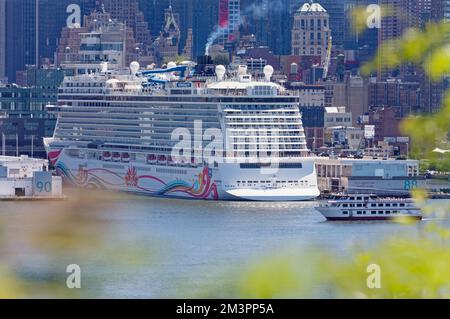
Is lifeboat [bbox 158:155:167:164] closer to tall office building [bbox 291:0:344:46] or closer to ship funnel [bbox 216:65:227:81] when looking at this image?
ship funnel [bbox 216:65:227:81]

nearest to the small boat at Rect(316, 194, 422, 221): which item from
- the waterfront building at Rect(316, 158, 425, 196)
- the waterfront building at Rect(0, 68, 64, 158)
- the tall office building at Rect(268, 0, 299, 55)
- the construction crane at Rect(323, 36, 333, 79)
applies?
the waterfront building at Rect(316, 158, 425, 196)

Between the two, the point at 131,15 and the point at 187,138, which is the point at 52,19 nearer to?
the point at 131,15

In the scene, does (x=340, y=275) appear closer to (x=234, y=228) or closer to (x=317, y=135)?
(x=234, y=228)

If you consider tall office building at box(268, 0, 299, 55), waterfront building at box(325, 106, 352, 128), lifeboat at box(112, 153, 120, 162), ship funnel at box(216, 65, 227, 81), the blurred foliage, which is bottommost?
lifeboat at box(112, 153, 120, 162)

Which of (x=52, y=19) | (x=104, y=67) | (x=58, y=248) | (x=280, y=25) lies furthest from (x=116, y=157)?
(x=280, y=25)

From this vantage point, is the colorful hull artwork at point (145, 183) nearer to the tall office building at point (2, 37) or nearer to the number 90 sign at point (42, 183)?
the number 90 sign at point (42, 183)

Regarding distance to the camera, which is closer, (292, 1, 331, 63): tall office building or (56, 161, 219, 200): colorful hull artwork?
(56, 161, 219, 200): colorful hull artwork
